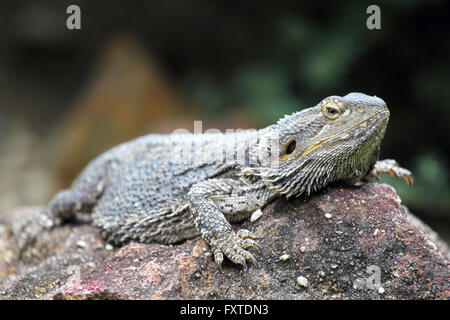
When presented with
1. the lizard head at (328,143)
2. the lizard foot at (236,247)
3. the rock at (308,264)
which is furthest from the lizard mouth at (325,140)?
the lizard foot at (236,247)

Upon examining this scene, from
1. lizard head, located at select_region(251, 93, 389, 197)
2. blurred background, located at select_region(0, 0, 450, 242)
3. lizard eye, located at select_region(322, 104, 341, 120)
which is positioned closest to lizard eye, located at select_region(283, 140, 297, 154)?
lizard head, located at select_region(251, 93, 389, 197)

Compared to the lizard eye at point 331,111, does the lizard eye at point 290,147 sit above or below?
below

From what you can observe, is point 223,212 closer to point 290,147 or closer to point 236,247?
point 236,247

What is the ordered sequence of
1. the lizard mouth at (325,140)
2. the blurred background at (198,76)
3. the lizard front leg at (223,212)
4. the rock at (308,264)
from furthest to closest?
the blurred background at (198,76) < the lizard front leg at (223,212) < the lizard mouth at (325,140) < the rock at (308,264)

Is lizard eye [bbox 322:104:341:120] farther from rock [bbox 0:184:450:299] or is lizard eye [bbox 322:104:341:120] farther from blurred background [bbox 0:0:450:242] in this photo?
blurred background [bbox 0:0:450:242]

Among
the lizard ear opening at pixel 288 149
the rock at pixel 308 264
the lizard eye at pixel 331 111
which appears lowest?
the rock at pixel 308 264

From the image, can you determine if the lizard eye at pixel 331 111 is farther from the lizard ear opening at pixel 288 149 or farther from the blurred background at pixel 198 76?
the blurred background at pixel 198 76
